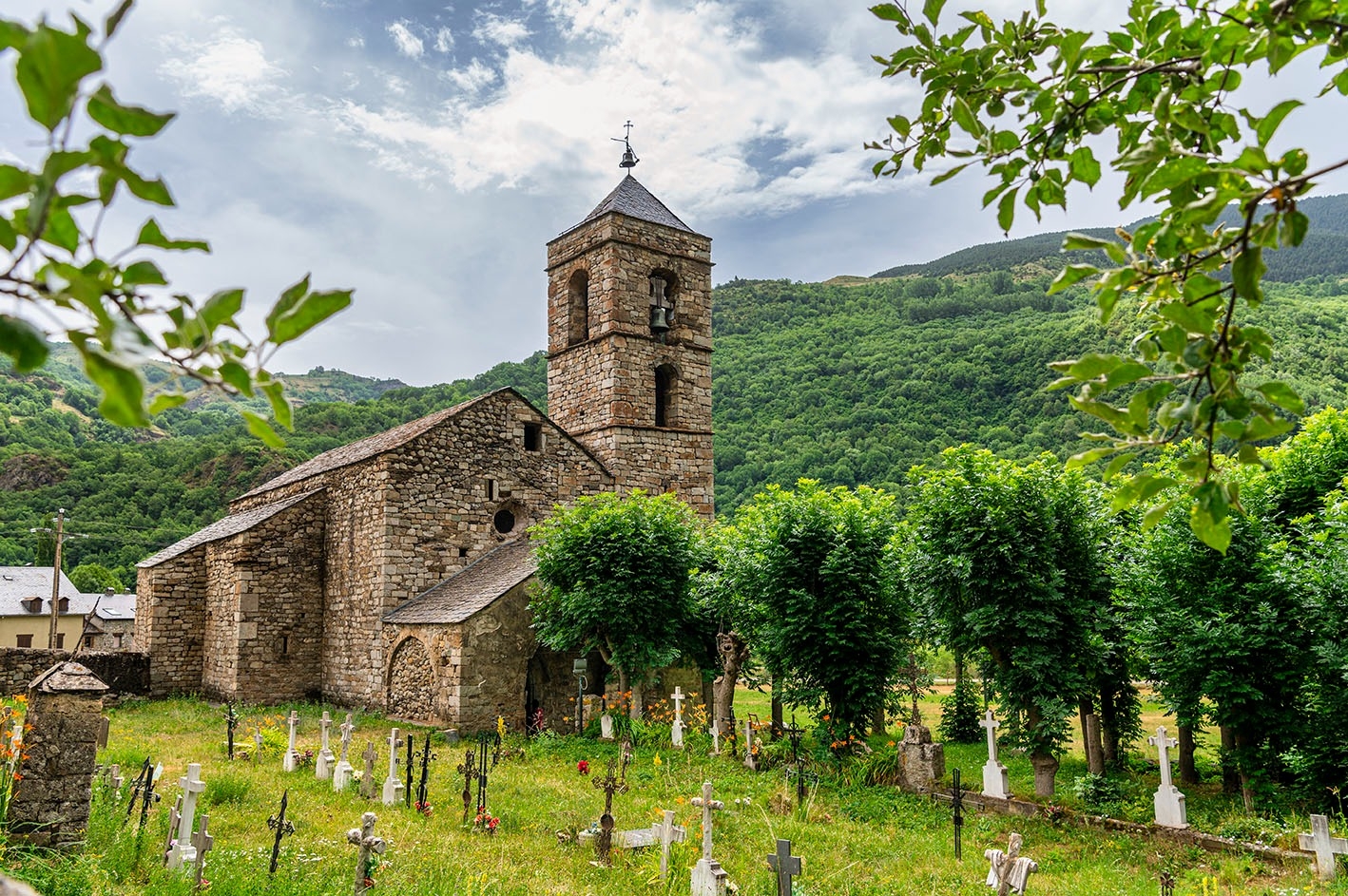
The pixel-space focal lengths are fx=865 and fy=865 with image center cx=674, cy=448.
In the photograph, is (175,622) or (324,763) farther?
(175,622)

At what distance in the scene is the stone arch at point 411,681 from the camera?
1512cm

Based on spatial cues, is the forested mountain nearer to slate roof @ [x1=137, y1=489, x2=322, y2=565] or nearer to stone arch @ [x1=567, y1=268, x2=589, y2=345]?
stone arch @ [x1=567, y1=268, x2=589, y2=345]

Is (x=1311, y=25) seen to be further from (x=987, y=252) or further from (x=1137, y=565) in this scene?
(x=987, y=252)

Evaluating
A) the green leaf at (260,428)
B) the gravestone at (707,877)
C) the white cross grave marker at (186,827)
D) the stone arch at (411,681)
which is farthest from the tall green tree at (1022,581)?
the green leaf at (260,428)

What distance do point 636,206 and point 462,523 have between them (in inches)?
359

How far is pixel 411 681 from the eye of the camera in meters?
15.7

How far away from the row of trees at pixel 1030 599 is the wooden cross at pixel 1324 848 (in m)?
1.63

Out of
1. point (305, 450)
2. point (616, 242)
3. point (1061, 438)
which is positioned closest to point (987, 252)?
point (1061, 438)

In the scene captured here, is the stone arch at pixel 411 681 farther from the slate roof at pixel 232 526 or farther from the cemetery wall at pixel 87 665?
the cemetery wall at pixel 87 665

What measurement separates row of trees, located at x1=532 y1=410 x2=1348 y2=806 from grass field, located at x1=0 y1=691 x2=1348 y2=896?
3.76ft

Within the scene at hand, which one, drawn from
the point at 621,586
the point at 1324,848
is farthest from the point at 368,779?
the point at 1324,848

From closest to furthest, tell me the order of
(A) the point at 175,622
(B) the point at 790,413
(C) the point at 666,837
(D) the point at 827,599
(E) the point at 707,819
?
1. (E) the point at 707,819
2. (C) the point at 666,837
3. (D) the point at 827,599
4. (A) the point at 175,622
5. (B) the point at 790,413

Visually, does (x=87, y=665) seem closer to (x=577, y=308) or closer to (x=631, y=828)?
(x=577, y=308)

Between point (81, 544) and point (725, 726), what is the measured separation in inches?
1689
